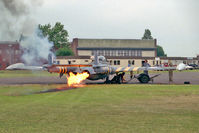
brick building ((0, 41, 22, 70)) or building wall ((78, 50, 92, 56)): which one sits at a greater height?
building wall ((78, 50, 92, 56))

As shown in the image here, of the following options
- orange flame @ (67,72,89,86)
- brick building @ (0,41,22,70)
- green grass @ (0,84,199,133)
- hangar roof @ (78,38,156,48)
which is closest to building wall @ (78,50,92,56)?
hangar roof @ (78,38,156,48)

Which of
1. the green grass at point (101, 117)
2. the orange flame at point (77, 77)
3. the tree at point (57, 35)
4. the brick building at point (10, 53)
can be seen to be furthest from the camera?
the tree at point (57, 35)

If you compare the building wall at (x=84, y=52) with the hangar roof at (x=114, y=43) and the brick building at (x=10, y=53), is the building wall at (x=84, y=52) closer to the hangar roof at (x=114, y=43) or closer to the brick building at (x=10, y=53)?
the hangar roof at (x=114, y=43)

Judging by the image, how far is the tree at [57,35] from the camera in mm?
128512

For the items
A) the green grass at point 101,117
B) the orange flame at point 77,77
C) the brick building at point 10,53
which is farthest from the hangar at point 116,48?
the green grass at point 101,117

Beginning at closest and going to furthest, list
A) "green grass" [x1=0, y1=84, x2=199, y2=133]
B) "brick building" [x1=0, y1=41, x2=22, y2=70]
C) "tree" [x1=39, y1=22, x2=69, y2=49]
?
"green grass" [x1=0, y1=84, x2=199, y2=133] < "brick building" [x1=0, y1=41, x2=22, y2=70] < "tree" [x1=39, y1=22, x2=69, y2=49]

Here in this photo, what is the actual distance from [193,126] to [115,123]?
3161 mm

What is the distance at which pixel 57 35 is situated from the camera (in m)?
131

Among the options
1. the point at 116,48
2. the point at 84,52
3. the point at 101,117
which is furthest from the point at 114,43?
the point at 101,117

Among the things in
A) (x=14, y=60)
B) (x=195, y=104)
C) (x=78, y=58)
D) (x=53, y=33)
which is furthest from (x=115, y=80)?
(x=53, y=33)

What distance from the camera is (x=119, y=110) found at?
17.0m

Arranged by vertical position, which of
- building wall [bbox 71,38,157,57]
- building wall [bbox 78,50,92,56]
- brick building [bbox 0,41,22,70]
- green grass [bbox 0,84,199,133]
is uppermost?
building wall [bbox 71,38,157,57]

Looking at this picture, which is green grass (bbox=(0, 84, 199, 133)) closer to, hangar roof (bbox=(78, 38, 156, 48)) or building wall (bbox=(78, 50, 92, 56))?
building wall (bbox=(78, 50, 92, 56))

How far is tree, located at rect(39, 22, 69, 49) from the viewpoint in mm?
128512
